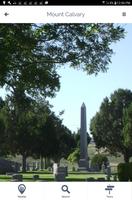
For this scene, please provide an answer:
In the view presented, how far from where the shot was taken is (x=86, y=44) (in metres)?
7.23

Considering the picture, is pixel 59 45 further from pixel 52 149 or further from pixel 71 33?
pixel 52 149

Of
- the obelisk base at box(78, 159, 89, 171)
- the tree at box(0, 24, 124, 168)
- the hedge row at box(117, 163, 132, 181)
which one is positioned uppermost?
the tree at box(0, 24, 124, 168)

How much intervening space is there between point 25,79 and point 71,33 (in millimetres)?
1709

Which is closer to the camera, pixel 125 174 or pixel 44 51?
pixel 44 51

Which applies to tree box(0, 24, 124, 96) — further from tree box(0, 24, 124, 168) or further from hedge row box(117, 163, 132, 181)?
hedge row box(117, 163, 132, 181)

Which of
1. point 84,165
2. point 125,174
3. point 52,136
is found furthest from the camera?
point 84,165
